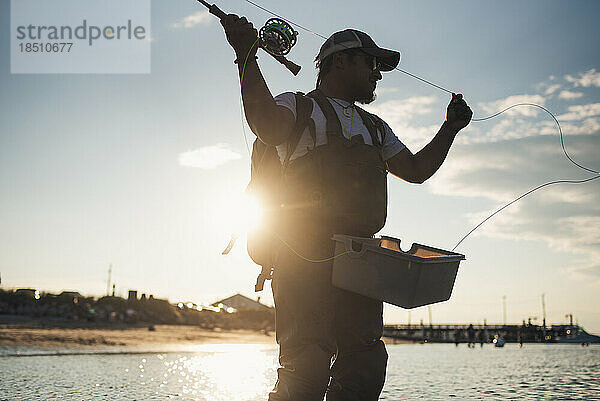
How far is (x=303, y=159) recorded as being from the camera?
2.51 meters

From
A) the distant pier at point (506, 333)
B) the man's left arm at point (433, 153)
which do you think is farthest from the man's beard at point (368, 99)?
the distant pier at point (506, 333)

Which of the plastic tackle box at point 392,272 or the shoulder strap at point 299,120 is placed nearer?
the plastic tackle box at point 392,272

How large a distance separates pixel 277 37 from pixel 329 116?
0.50 m

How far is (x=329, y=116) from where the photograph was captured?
2592mm

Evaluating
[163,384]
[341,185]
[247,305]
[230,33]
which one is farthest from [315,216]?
[247,305]

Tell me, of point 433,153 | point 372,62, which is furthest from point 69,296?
point 372,62

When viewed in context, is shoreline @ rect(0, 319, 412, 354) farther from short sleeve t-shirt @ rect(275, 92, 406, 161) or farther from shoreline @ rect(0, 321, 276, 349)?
short sleeve t-shirt @ rect(275, 92, 406, 161)

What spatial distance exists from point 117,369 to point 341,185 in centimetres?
1459

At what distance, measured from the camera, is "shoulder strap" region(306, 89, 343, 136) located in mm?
2562

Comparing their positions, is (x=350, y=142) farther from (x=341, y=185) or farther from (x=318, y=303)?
(x=318, y=303)

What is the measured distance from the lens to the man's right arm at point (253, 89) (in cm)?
229

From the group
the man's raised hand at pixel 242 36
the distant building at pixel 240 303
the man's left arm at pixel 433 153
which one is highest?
the man's raised hand at pixel 242 36

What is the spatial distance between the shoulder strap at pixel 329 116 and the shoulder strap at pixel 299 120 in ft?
0.26

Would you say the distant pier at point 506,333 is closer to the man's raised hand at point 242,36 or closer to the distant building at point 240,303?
the distant building at point 240,303
